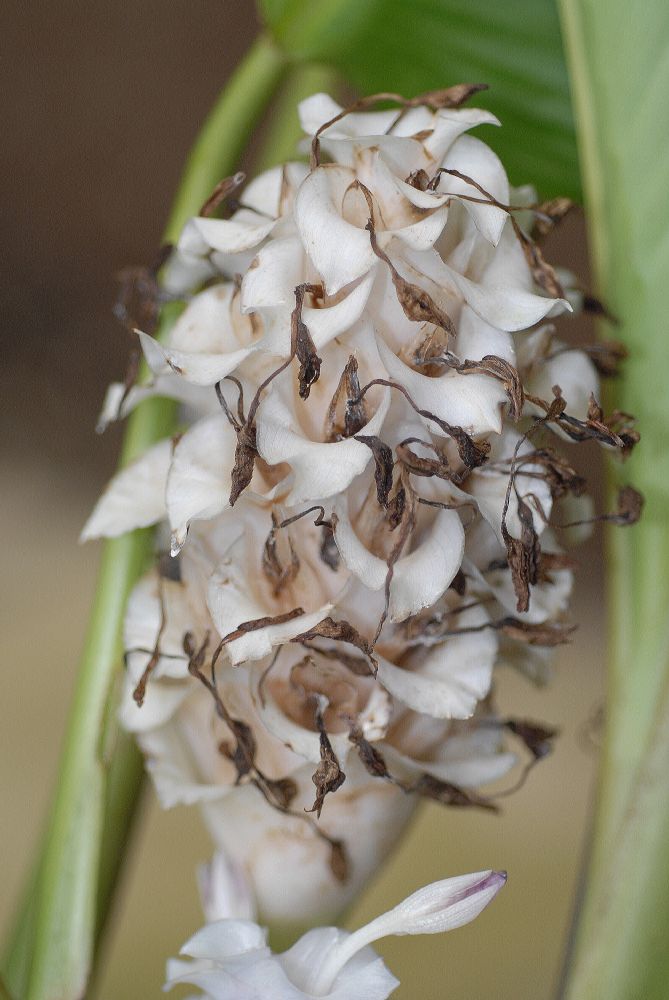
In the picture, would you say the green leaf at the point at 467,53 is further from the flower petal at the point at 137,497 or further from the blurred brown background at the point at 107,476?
the blurred brown background at the point at 107,476

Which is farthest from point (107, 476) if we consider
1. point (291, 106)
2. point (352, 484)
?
point (352, 484)

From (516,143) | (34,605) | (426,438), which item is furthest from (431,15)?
(34,605)

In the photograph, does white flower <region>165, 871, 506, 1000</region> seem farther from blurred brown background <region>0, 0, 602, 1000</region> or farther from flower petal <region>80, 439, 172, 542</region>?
blurred brown background <region>0, 0, 602, 1000</region>

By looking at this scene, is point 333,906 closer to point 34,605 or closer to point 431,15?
point 431,15

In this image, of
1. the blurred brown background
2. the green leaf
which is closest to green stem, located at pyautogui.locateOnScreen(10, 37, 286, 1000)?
the green leaf

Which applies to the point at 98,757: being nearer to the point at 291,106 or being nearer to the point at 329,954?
the point at 329,954
